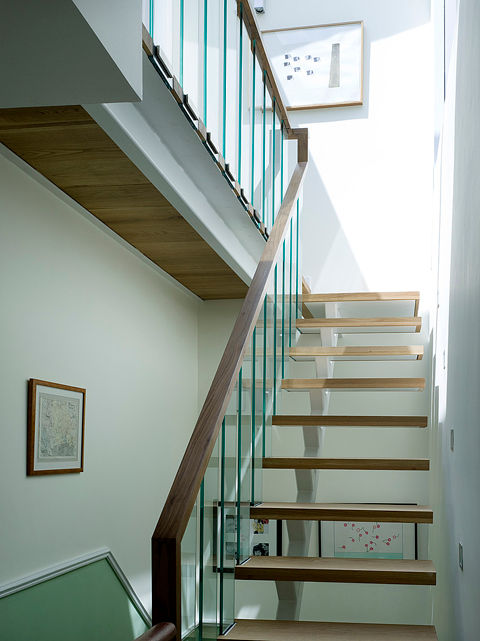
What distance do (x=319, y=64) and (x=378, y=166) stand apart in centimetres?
108

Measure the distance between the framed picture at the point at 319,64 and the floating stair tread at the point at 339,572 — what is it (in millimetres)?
4544

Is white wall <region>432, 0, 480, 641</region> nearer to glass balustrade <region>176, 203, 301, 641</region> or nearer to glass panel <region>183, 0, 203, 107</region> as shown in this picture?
glass balustrade <region>176, 203, 301, 641</region>

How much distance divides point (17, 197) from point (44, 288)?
0.51m

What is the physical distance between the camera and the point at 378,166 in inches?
260

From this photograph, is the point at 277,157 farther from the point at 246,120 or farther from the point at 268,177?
the point at 246,120

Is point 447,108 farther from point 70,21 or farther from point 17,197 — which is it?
point 70,21

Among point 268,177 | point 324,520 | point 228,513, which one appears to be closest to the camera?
point 228,513

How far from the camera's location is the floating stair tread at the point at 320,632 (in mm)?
2790

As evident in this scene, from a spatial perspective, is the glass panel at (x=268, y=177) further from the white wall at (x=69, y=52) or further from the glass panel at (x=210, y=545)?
the white wall at (x=69, y=52)

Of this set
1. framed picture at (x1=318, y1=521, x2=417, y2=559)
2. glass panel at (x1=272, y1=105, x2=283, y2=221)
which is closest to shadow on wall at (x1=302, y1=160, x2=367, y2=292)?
glass panel at (x1=272, y1=105, x2=283, y2=221)

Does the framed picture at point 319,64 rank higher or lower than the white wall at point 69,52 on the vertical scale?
higher

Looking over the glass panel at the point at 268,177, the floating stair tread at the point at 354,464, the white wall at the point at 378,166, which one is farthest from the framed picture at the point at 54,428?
the white wall at the point at 378,166

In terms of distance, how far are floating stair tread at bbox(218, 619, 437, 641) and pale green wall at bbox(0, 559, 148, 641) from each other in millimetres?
1164

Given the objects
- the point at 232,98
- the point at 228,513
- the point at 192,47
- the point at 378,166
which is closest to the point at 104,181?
the point at 192,47
